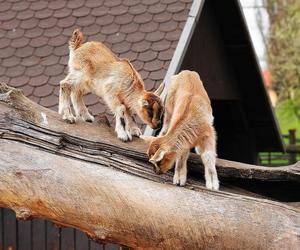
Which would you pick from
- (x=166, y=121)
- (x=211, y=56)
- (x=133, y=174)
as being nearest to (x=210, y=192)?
(x=133, y=174)

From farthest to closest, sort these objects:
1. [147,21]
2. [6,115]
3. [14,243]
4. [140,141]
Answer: [147,21] < [14,243] < [140,141] < [6,115]

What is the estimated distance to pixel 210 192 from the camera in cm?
491

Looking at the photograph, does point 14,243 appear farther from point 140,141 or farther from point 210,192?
point 210,192

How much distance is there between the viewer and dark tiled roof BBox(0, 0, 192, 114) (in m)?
7.74

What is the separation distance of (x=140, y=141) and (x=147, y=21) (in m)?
2.93

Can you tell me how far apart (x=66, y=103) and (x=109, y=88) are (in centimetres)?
35

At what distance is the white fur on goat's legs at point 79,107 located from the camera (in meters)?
5.68

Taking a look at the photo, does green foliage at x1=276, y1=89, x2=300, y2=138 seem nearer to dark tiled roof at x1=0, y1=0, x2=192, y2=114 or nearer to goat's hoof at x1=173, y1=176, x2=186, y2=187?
dark tiled roof at x1=0, y1=0, x2=192, y2=114

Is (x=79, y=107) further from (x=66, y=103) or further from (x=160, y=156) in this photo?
(x=160, y=156)

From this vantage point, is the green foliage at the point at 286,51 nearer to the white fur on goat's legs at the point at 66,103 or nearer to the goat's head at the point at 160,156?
the white fur on goat's legs at the point at 66,103

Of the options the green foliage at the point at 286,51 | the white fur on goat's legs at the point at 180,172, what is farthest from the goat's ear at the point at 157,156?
the green foliage at the point at 286,51

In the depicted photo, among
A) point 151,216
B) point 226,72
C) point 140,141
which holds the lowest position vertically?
point 151,216

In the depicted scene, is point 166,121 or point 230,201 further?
point 166,121

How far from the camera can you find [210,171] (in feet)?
16.9
